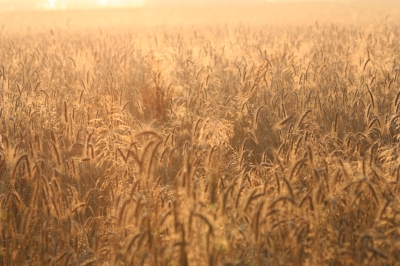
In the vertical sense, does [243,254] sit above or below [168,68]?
below

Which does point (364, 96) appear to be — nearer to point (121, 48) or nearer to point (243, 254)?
point (243, 254)

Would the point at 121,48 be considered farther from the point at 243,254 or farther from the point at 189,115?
the point at 243,254

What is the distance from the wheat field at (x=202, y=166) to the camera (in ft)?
6.31

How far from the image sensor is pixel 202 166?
2.95 metres

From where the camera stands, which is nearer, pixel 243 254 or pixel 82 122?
pixel 243 254

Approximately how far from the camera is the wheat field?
6.31 ft

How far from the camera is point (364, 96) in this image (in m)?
4.34

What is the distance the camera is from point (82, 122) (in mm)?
3840

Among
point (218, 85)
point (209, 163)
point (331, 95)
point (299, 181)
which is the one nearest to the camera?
point (209, 163)

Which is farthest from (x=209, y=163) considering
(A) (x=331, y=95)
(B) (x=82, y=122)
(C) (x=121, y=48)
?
(C) (x=121, y=48)

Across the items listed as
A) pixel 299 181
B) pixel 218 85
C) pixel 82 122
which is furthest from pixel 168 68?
pixel 299 181

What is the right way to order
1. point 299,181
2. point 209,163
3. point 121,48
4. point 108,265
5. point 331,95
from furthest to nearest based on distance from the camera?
1. point 121,48
2. point 331,95
3. point 299,181
4. point 209,163
5. point 108,265

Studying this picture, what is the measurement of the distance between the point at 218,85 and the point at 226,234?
120 inches

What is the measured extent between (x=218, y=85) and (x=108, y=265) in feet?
10.5
